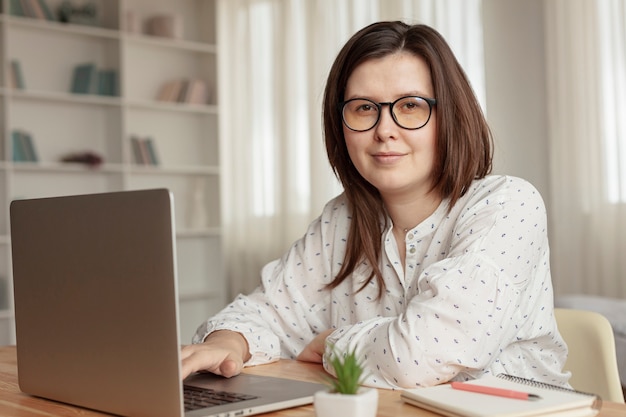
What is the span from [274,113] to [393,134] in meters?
3.89

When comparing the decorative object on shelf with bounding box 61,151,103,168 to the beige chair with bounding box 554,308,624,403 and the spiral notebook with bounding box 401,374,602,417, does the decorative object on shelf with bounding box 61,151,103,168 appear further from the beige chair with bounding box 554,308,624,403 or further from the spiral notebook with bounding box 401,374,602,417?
the spiral notebook with bounding box 401,374,602,417

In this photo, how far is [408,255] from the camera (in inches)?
62.5

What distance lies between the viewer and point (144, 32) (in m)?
5.41

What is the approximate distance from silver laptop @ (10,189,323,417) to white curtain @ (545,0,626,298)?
2841 mm

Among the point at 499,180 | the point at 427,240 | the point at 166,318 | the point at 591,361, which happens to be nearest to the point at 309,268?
the point at 427,240

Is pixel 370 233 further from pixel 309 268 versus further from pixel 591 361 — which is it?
pixel 591 361

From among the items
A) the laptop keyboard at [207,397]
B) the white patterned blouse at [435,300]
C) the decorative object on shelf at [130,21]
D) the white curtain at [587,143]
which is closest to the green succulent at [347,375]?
the laptop keyboard at [207,397]

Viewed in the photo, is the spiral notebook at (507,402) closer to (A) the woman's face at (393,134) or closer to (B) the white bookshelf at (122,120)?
(A) the woman's face at (393,134)

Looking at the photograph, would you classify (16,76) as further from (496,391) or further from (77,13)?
(496,391)

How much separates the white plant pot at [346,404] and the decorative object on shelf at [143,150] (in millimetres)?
4420

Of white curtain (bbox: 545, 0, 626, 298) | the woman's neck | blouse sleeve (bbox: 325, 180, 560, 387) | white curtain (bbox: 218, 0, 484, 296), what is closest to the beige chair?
blouse sleeve (bbox: 325, 180, 560, 387)

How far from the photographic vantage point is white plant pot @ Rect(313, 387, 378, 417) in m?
0.87

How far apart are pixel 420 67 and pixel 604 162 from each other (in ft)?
8.14

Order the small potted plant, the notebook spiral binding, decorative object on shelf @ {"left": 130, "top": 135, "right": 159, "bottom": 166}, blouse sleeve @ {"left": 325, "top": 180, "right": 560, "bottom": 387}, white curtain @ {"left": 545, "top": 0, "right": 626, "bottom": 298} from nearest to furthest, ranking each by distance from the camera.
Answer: the small potted plant, the notebook spiral binding, blouse sleeve @ {"left": 325, "top": 180, "right": 560, "bottom": 387}, white curtain @ {"left": 545, "top": 0, "right": 626, "bottom": 298}, decorative object on shelf @ {"left": 130, "top": 135, "right": 159, "bottom": 166}
